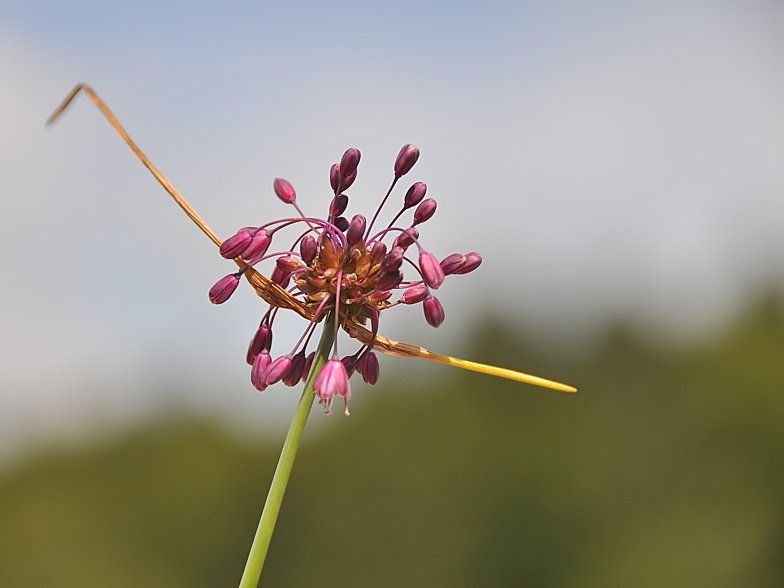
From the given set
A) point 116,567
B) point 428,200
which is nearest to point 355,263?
point 428,200

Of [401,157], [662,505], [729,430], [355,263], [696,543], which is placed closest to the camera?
[355,263]

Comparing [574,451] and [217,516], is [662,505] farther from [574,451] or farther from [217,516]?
[217,516]

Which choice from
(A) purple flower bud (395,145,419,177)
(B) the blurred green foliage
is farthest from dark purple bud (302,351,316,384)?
(B) the blurred green foliage

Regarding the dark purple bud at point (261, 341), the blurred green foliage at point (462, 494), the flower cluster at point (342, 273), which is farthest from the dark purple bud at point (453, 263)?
the blurred green foliage at point (462, 494)

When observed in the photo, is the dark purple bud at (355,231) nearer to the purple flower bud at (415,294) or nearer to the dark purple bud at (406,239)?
the dark purple bud at (406,239)

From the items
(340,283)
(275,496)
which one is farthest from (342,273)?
(275,496)

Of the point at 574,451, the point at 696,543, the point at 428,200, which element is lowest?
the point at 696,543

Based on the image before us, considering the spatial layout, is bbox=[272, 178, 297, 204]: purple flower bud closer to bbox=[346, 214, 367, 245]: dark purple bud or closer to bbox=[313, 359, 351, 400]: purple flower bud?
bbox=[346, 214, 367, 245]: dark purple bud
